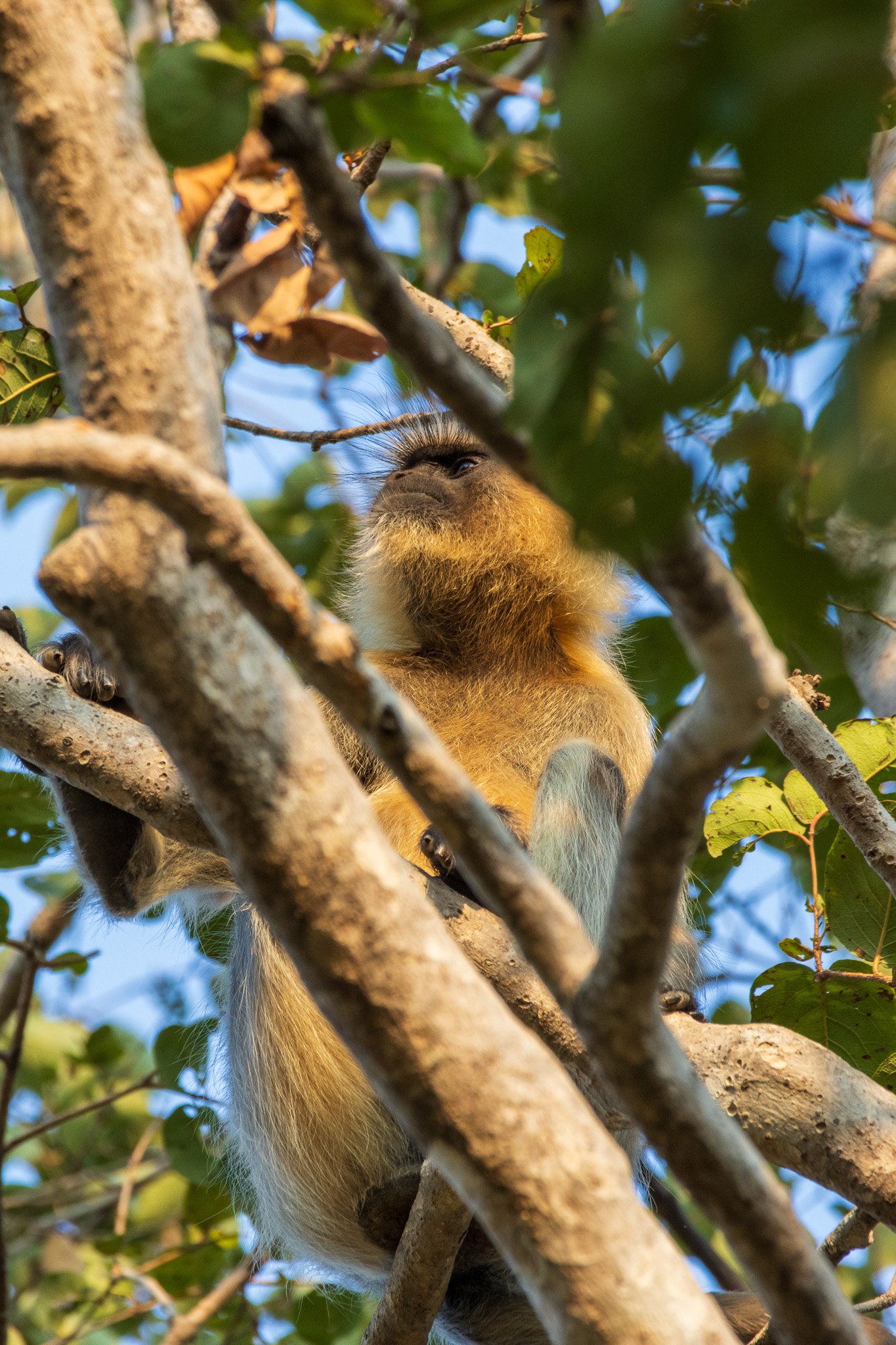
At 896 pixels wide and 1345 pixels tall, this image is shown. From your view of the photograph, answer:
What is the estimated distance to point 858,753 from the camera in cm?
371

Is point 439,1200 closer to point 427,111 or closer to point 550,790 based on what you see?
point 550,790

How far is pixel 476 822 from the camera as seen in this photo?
5.26 feet

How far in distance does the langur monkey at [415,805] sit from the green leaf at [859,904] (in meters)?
0.53

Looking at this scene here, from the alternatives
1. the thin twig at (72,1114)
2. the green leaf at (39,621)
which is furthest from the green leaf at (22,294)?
the thin twig at (72,1114)

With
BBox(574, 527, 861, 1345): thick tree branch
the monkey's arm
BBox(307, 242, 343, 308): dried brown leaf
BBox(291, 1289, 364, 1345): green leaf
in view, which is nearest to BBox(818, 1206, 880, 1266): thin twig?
BBox(574, 527, 861, 1345): thick tree branch

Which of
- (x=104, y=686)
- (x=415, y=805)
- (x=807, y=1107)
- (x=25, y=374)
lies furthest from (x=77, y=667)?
(x=807, y=1107)

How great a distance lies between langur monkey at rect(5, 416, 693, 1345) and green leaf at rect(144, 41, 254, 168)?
6.86 ft

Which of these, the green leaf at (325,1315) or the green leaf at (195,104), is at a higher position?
the green leaf at (195,104)

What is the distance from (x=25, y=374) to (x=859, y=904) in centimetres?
284

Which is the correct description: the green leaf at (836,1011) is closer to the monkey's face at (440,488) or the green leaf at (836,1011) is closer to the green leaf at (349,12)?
the monkey's face at (440,488)

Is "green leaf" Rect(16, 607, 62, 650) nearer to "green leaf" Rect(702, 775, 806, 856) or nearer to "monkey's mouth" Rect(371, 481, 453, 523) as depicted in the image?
"monkey's mouth" Rect(371, 481, 453, 523)

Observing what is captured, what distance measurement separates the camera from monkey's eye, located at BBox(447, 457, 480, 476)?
17.4 ft

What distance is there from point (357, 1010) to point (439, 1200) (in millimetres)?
1774

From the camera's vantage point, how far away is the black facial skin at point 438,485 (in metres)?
5.00
